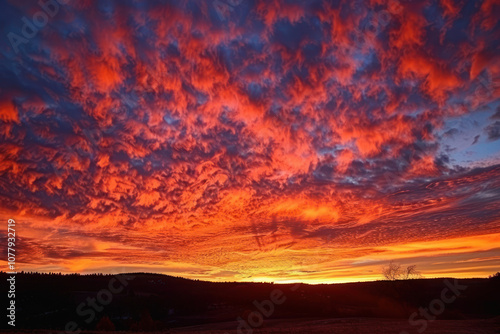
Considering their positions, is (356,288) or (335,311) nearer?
(335,311)

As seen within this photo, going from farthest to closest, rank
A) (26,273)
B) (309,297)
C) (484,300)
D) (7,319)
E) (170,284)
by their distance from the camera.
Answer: (170,284) < (26,273) < (309,297) < (484,300) < (7,319)

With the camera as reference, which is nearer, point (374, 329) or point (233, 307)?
point (374, 329)

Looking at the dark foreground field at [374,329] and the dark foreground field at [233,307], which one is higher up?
the dark foreground field at [233,307]

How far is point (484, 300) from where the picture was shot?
6231 cm

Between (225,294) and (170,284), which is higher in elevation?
(170,284)

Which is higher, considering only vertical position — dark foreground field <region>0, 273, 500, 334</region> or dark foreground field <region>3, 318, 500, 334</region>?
dark foreground field <region>0, 273, 500, 334</region>

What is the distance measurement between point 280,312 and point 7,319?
3961 centimetres

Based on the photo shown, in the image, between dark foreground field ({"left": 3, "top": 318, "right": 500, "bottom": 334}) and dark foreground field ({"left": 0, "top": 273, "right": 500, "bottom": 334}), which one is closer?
dark foreground field ({"left": 3, "top": 318, "right": 500, "bottom": 334})

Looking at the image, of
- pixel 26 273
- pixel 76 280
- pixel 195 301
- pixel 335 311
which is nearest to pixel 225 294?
pixel 195 301

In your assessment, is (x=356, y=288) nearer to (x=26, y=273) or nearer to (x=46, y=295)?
(x=46, y=295)

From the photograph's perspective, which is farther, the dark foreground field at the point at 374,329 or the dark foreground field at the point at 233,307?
the dark foreground field at the point at 233,307

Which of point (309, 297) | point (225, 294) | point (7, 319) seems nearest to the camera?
point (7, 319)

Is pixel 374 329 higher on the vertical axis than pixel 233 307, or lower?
lower

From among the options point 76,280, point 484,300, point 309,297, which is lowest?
point 484,300
